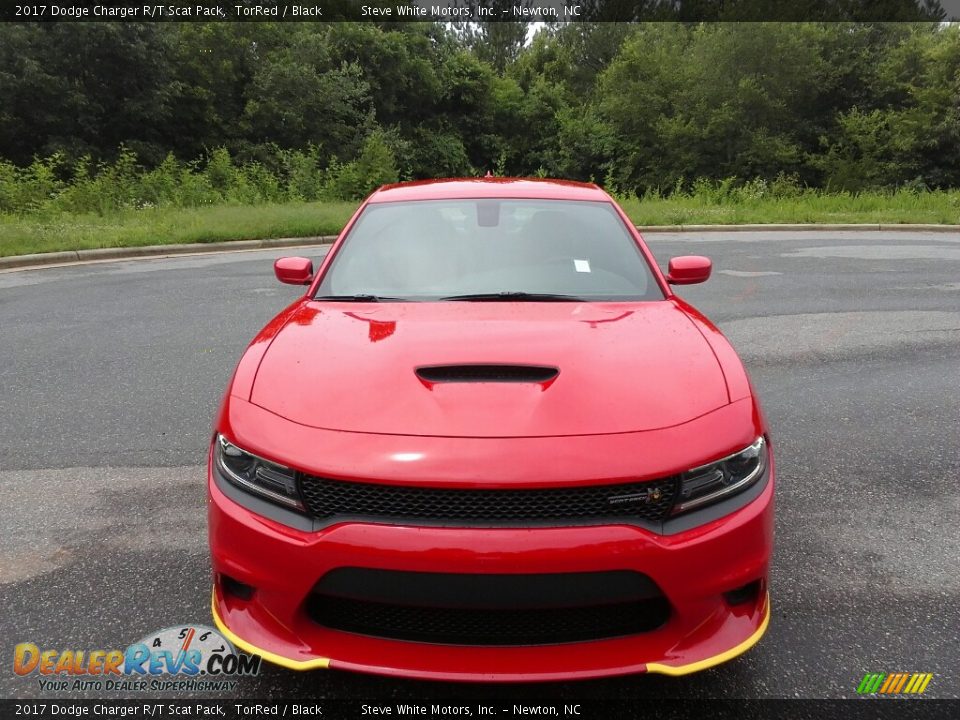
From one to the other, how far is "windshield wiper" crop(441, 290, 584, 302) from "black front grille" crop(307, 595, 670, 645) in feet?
4.47

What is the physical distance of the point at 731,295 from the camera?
8430 millimetres

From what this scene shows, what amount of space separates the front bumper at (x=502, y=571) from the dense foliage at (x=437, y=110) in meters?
18.1

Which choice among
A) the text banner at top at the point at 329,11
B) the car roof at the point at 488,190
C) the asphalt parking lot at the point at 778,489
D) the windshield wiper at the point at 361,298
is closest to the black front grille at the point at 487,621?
the asphalt parking lot at the point at 778,489

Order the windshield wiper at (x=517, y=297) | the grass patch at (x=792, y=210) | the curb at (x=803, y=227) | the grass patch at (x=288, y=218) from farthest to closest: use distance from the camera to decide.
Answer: the grass patch at (x=792, y=210) → the curb at (x=803, y=227) → the grass patch at (x=288, y=218) → the windshield wiper at (x=517, y=297)

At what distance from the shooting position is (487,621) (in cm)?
189

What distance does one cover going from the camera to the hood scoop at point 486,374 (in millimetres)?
2172

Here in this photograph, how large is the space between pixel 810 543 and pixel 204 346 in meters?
4.93

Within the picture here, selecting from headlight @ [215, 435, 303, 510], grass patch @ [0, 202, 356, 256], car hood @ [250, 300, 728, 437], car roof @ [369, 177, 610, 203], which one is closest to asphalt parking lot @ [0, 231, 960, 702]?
headlight @ [215, 435, 303, 510]

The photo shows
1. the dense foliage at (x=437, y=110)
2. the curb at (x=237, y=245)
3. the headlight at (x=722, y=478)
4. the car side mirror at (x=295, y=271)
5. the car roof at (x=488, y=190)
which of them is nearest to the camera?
the headlight at (x=722, y=478)

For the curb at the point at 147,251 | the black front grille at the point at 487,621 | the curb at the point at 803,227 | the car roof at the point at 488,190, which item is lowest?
the curb at the point at 147,251

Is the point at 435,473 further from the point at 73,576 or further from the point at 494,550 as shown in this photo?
the point at 73,576

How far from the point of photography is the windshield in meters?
3.01

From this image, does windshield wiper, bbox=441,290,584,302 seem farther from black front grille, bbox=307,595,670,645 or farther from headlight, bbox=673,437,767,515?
black front grille, bbox=307,595,670,645

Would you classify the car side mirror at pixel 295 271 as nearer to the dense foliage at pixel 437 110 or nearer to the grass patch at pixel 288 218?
the grass patch at pixel 288 218
